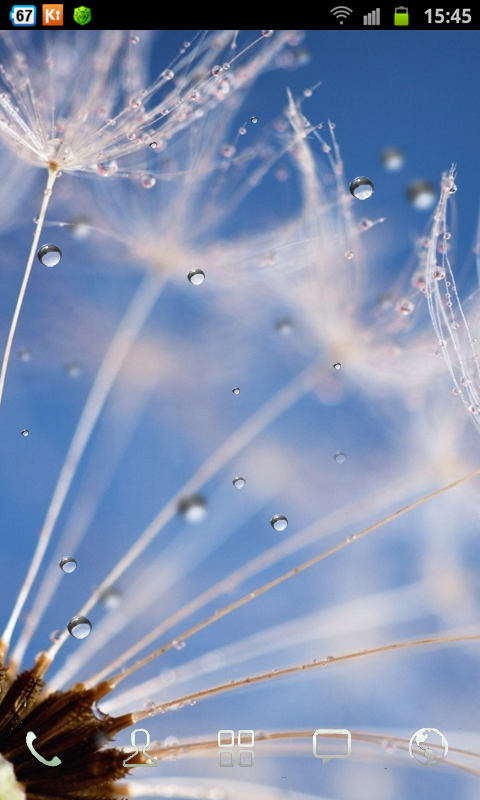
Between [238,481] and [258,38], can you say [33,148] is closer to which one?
[258,38]

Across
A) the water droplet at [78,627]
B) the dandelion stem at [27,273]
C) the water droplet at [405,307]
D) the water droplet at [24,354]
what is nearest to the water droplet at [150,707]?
the water droplet at [78,627]

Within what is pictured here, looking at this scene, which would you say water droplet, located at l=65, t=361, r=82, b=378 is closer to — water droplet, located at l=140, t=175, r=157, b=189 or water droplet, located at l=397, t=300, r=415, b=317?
water droplet, located at l=140, t=175, r=157, b=189

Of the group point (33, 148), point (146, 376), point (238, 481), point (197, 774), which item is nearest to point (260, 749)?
point (197, 774)

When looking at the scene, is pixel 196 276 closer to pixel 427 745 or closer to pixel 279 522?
pixel 279 522

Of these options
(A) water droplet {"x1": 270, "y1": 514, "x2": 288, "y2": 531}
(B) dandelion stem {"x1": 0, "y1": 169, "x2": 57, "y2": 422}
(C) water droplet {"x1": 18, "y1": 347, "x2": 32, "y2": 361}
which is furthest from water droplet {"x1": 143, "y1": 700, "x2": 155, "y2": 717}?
(C) water droplet {"x1": 18, "y1": 347, "x2": 32, "y2": 361}
